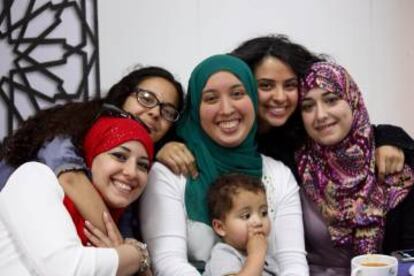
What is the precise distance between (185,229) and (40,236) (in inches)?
19.6

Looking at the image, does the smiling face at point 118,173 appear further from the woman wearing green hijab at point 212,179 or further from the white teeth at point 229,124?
the white teeth at point 229,124

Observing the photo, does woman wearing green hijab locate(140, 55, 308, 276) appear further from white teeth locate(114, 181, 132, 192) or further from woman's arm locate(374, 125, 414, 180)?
woman's arm locate(374, 125, 414, 180)

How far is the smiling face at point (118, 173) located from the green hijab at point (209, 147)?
24 centimetres

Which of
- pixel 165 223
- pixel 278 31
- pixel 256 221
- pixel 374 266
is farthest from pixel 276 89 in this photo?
pixel 278 31

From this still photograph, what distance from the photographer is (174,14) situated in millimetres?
2877

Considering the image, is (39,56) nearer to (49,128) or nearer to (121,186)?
(49,128)

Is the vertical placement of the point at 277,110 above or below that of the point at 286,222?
above

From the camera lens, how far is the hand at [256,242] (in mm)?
1434

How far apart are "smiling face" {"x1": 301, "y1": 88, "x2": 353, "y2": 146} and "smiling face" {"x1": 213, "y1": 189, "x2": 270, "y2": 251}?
1.18 feet

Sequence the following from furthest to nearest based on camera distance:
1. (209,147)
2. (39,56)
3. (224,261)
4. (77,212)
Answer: (39,56) → (209,147) → (224,261) → (77,212)

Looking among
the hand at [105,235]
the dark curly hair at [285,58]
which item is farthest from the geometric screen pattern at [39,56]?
the hand at [105,235]

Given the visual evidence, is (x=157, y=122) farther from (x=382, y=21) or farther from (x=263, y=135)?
(x=382, y=21)

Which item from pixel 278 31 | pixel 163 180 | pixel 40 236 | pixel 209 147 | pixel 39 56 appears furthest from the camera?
pixel 278 31

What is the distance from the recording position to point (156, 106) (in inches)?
66.9
